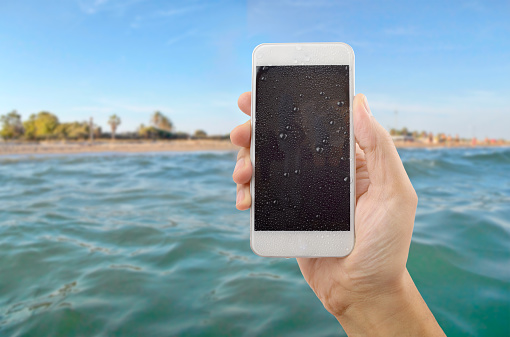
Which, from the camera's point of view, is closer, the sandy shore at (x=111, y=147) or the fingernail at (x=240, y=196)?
the fingernail at (x=240, y=196)

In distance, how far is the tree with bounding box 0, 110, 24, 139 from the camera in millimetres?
46000

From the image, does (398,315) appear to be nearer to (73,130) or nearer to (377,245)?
(377,245)

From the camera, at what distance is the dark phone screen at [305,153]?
61.6 inches

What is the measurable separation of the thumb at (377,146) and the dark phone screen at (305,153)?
0.22 feet

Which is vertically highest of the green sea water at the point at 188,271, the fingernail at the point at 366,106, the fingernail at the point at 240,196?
the fingernail at the point at 366,106

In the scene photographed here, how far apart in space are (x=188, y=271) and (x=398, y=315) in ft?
6.93

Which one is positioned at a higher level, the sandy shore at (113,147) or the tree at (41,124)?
the tree at (41,124)

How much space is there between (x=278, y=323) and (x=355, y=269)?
3.60 feet

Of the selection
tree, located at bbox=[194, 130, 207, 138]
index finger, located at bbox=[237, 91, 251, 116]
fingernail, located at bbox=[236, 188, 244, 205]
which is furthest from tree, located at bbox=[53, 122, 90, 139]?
fingernail, located at bbox=[236, 188, 244, 205]

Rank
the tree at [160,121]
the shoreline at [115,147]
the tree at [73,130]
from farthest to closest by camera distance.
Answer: the tree at [160,121] → the tree at [73,130] → the shoreline at [115,147]

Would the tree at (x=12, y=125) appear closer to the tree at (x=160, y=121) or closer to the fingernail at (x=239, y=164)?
the tree at (x=160, y=121)

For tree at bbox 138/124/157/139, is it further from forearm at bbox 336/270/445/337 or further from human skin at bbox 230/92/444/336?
forearm at bbox 336/270/445/337

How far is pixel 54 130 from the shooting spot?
45469mm

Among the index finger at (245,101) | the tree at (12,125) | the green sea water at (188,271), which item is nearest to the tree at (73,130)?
the tree at (12,125)
